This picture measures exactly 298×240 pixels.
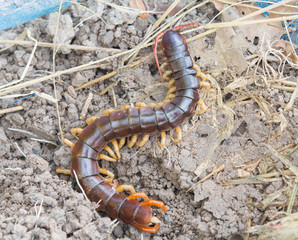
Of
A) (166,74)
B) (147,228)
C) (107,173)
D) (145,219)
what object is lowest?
(147,228)

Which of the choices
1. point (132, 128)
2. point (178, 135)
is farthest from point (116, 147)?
point (178, 135)

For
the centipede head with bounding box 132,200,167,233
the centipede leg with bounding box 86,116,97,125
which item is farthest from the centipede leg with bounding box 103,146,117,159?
the centipede head with bounding box 132,200,167,233

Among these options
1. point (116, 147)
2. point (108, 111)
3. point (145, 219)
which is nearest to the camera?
point (145, 219)

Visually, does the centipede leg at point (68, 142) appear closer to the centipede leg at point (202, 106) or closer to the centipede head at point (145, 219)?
the centipede head at point (145, 219)

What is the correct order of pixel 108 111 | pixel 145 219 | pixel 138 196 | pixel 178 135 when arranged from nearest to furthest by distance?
pixel 145 219 < pixel 138 196 < pixel 178 135 < pixel 108 111

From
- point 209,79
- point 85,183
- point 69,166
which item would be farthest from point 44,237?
point 209,79

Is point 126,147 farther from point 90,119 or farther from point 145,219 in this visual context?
point 145,219

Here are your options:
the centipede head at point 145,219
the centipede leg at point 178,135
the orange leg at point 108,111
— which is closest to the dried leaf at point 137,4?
the orange leg at point 108,111
